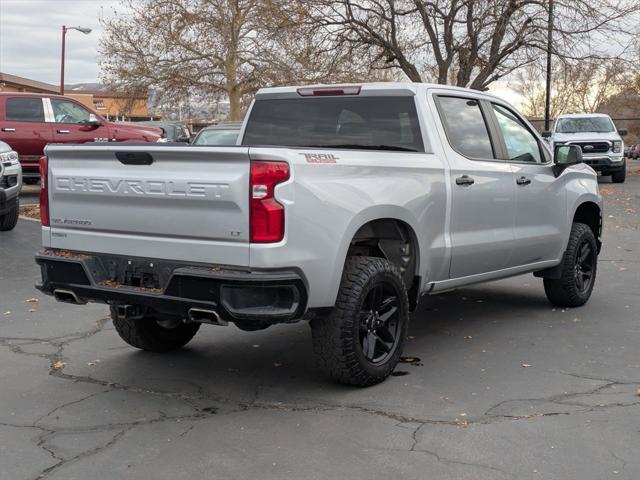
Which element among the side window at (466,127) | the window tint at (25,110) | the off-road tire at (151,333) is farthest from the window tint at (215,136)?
the off-road tire at (151,333)

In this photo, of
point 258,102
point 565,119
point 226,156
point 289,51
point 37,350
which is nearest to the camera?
point 226,156

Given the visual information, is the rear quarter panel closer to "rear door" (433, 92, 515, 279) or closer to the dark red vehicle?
"rear door" (433, 92, 515, 279)

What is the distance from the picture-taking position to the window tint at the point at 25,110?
16453 millimetres

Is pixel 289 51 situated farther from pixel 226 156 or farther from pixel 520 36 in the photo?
pixel 226 156

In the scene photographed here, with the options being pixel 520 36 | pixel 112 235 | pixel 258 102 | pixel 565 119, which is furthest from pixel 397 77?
pixel 112 235

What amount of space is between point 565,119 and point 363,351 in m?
20.9

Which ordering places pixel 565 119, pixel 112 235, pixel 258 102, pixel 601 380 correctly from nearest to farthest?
pixel 112 235 < pixel 601 380 < pixel 258 102 < pixel 565 119

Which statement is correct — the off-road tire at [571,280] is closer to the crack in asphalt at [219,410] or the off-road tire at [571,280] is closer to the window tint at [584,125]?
the crack in asphalt at [219,410]

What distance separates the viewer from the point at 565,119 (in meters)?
24.2

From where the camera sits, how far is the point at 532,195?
675 cm

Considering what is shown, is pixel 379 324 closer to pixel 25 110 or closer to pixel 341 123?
pixel 341 123

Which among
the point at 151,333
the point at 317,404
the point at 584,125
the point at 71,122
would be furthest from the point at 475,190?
the point at 584,125

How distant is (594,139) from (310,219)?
66.7 feet

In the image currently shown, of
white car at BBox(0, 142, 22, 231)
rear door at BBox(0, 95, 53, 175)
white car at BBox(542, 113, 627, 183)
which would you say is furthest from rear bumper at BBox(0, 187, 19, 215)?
white car at BBox(542, 113, 627, 183)
